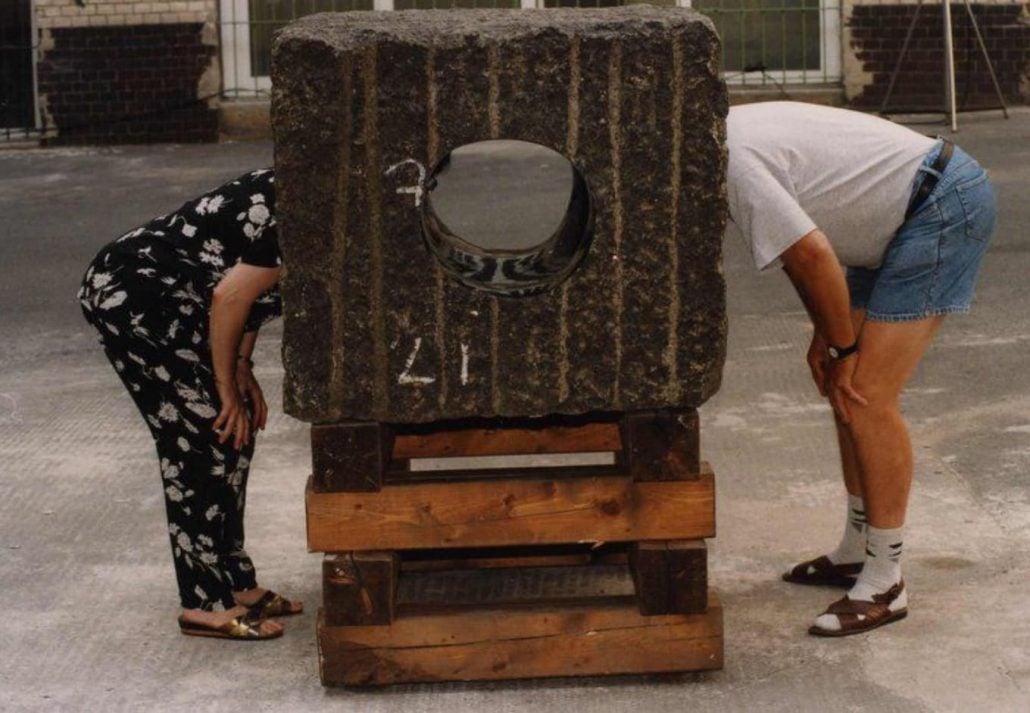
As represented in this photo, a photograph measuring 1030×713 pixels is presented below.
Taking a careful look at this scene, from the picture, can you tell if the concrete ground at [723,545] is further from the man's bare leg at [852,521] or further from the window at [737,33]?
the window at [737,33]

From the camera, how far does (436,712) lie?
13.5 feet

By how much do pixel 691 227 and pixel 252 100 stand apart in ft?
31.7

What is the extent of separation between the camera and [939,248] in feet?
14.6

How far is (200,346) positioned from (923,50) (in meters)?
9.54

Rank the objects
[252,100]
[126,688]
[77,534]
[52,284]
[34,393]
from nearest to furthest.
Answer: [126,688] → [77,534] → [34,393] → [52,284] → [252,100]

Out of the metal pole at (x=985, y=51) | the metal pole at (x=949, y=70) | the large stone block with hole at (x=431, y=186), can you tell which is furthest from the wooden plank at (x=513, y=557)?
the metal pole at (x=985, y=51)

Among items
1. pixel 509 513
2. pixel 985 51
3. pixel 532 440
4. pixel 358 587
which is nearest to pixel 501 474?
pixel 509 513

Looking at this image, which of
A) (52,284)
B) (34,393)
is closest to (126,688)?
(34,393)

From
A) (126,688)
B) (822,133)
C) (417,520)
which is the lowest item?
(126,688)

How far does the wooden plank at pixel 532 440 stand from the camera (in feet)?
15.8

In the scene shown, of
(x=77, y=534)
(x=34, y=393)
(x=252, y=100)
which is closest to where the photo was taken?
(x=77, y=534)

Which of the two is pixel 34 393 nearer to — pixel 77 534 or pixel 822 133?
pixel 77 534

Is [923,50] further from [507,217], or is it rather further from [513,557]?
[513,557]

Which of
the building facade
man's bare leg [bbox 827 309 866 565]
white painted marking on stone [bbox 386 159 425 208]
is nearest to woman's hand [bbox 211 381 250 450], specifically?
white painted marking on stone [bbox 386 159 425 208]
